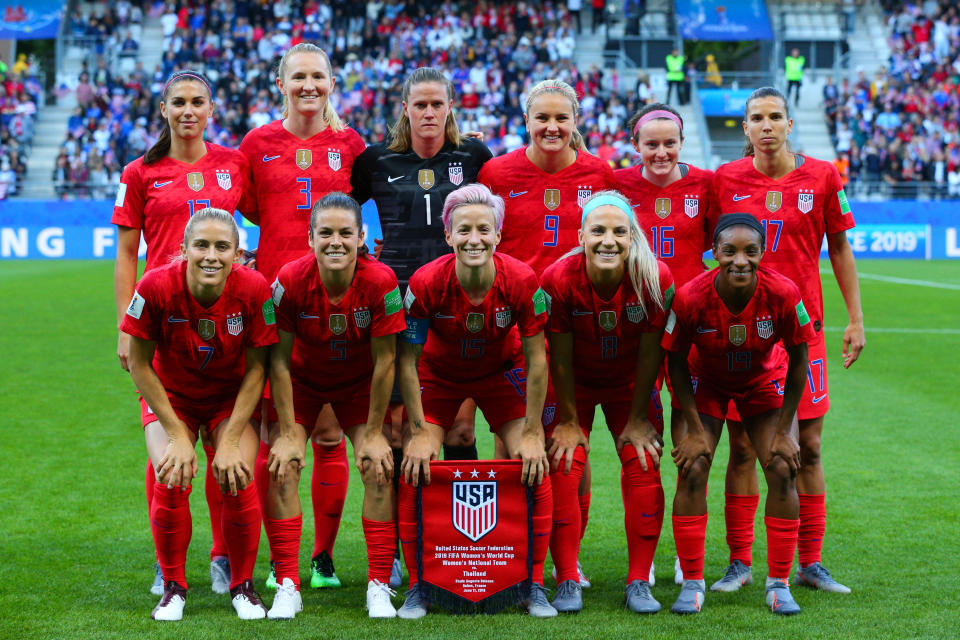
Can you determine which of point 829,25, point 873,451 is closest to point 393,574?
point 873,451

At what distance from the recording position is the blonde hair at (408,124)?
5.07 m

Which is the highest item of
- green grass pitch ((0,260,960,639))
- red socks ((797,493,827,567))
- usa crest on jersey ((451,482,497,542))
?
usa crest on jersey ((451,482,497,542))

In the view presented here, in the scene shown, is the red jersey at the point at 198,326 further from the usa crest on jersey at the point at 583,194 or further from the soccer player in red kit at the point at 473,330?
the usa crest on jersey at the point at 583,194

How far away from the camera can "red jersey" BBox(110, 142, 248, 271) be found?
4965 millimetres

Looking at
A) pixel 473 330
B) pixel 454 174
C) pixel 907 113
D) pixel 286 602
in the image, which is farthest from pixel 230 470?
pixel 907 113

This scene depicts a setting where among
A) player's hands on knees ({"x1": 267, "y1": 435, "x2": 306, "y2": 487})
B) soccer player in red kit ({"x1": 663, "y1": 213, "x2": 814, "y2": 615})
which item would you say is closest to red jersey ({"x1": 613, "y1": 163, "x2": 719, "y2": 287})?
A: soccer player in red kit ({"x1": 663, "y1": 213, "x2": 814, "y2": 615})

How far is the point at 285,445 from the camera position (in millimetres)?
4520

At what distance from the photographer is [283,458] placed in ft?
14.7

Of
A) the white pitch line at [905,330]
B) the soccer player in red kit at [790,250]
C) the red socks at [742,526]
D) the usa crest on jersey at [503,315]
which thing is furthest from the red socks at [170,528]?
the white pitch line at [905,330]

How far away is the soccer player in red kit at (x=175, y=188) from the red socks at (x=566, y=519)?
4.96ft

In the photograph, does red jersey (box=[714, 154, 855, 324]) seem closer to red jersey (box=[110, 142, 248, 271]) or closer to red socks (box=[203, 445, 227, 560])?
red jersey (box=[110, 142, 248, 271])

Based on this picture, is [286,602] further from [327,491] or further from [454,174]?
[454,174]

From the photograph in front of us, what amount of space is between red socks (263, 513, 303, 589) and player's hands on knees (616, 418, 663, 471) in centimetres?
144

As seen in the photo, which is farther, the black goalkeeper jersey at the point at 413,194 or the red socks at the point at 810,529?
the black goalkeeper jersey at the point at 413,194
